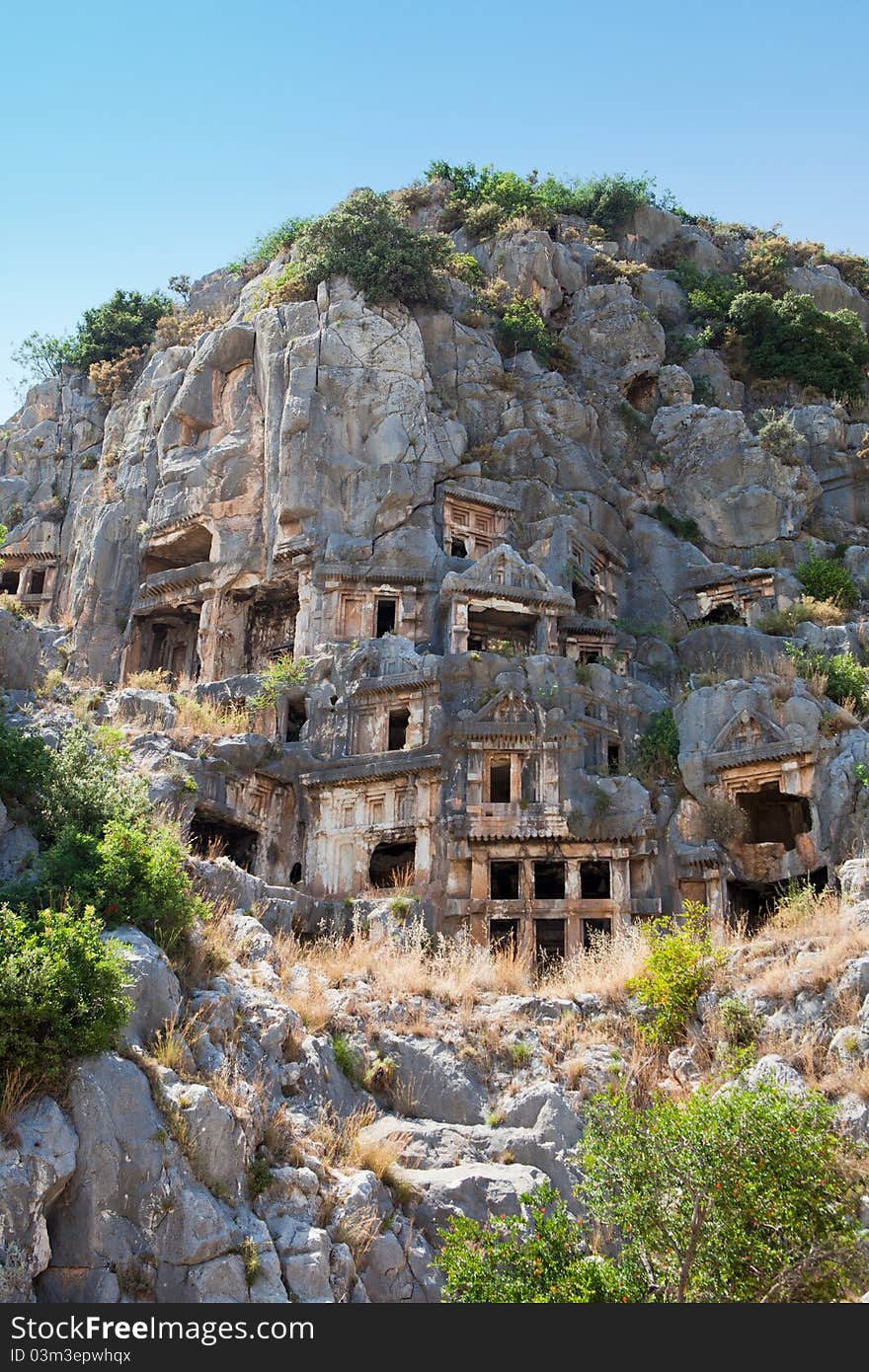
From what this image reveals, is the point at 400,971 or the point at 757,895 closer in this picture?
the point at 400,971

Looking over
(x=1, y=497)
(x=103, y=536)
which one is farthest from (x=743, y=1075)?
(x=1, y=497)

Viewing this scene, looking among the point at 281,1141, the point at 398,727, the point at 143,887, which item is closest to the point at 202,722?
the point at 398,727

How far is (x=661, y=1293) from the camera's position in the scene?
9.87m

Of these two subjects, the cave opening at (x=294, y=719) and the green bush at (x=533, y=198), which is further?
the green bush at (x=533, y=198)

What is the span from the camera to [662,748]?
102 feet

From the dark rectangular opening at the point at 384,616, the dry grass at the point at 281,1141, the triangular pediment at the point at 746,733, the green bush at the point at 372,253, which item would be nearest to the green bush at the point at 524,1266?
the dry grass at the point at 281,1141

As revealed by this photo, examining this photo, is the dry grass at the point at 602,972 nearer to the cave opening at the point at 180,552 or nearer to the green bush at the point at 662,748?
the green bush at the point at 662,748

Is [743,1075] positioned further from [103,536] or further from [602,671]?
[103,536]

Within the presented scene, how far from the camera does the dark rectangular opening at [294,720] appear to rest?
3247 centimetres

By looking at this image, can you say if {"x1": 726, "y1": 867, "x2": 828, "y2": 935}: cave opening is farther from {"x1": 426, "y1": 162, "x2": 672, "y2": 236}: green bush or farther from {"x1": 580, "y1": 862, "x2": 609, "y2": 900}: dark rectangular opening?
{"x1": 426, "y1": 162, "x2": 672, "y2": 236}: green bush

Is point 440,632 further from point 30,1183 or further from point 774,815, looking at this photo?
point 30,1183

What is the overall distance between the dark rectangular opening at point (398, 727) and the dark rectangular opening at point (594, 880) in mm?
5637

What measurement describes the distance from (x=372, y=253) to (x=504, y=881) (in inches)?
884

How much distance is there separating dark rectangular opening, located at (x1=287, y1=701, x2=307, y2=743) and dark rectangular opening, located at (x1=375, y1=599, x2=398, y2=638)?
15.0 feet
